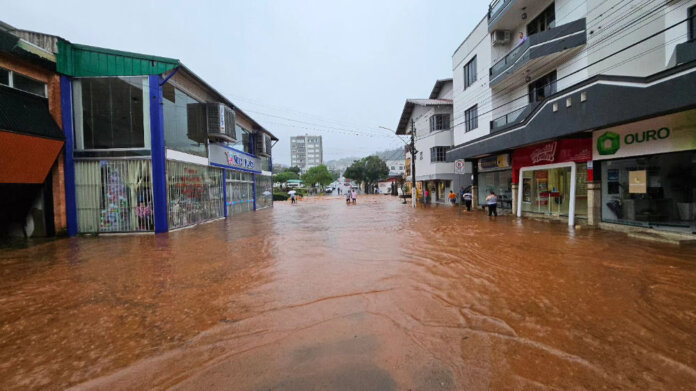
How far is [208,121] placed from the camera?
15.9 m

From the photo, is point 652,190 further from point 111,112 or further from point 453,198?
point 111,112

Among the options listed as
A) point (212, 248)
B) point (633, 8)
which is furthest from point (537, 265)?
point (633, 8)

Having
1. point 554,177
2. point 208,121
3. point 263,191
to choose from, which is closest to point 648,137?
point 554,177

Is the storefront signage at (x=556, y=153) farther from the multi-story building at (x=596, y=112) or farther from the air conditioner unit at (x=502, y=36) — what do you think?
the air conditioner unit at (x=502, y=36)

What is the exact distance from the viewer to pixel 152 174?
39.1ft

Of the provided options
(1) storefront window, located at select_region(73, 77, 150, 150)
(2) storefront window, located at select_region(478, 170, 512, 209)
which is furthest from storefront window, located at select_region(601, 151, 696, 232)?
(1) storefront window, located at select_region(73, 77, 150, 150)

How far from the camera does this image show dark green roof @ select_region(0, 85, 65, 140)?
30.7ft

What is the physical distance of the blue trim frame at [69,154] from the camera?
1159 centimetres

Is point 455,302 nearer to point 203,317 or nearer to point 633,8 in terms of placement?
point 203,317

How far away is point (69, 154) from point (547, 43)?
20998 mm

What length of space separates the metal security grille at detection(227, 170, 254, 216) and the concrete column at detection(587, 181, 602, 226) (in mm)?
18289

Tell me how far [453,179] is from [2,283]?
26978mm

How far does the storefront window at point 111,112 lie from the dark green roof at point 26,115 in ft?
2.78

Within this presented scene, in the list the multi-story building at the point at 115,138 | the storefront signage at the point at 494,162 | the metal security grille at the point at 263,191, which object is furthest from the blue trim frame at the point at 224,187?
the storefront signage at the point at 494,162
